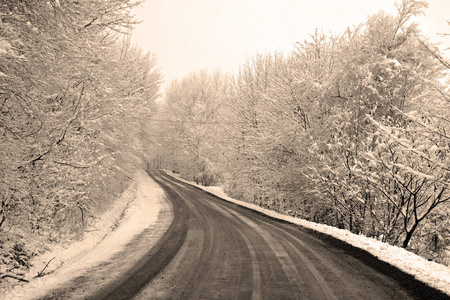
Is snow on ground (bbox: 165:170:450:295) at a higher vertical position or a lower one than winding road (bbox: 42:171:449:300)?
higher

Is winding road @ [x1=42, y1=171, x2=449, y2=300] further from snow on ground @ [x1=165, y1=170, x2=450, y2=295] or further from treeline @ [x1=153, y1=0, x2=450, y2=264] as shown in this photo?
treeline @ [x1=153, y1=0, x2=450, y2=264]

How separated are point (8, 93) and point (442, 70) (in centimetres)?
1340

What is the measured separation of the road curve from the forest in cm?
219

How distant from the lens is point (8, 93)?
4152 mm

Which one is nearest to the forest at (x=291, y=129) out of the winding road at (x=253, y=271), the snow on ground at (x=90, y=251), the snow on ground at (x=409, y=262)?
the snow on ground at (x=90, y=251)

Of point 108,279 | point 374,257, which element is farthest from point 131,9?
point 374,257

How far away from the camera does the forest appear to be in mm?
4465

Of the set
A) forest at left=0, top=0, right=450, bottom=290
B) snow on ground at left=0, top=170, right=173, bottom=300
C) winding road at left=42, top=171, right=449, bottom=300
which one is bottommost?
snow on ground at left=0, top=170, right=173, bottom=300

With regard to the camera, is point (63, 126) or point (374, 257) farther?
point (374, 257)

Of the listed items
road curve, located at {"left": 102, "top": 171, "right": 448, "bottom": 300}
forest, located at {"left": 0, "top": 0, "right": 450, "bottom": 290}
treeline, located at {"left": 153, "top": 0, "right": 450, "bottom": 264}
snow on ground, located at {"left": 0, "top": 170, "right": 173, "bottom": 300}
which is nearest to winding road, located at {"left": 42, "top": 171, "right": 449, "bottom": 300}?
road curve, located at {"left": 102, "top": 171, "right": 448, "bottom": 300}

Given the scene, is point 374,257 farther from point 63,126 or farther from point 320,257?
point 63,126

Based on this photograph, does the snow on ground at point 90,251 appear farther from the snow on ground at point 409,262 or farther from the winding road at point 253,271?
the snow on ground at point 409,262

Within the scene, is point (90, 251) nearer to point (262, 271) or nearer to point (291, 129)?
point (262, 271)

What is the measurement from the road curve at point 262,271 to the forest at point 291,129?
7.17ft
